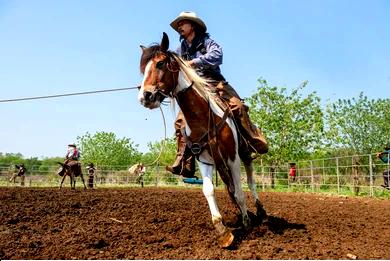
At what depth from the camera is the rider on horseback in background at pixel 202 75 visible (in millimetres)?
5969

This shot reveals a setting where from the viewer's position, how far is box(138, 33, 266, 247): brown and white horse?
16.8 feet

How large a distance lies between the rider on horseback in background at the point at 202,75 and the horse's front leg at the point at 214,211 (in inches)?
23.6

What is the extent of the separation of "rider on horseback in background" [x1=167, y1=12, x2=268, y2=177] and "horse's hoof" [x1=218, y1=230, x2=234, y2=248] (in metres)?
1.43

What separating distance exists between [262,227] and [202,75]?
2445 mm

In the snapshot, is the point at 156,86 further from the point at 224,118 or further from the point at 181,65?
the point at 224,118

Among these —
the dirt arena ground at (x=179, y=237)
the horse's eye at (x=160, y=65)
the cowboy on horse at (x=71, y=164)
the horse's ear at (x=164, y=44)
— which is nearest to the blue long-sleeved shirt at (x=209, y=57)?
the horse's ear at (x=164, y=44)

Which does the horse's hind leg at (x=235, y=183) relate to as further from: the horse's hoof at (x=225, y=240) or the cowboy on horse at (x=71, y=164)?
the cowboy on horse at (x=71, y=164)

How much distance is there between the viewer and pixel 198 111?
18.0 feet

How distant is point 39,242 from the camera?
5160 millimetres

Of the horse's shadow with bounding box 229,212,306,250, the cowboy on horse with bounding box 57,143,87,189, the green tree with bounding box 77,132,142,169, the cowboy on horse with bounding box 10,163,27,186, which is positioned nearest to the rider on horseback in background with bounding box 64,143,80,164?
the cowboy on horse with bounding box 57,143,87,189

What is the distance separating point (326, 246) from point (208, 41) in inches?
129

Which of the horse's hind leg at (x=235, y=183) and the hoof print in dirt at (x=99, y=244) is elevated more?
the horse's hind leg at (x=235, y=183)

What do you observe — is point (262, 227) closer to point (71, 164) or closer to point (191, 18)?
point (191, 18)

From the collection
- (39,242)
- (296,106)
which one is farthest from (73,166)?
(296,106)
